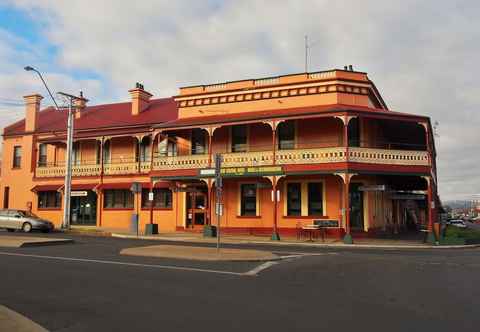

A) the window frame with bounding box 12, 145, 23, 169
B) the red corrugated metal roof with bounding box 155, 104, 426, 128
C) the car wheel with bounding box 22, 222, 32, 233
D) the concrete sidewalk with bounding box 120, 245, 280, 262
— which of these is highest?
the red corrugated metal roof with bounding box 155, 104, 426, 128

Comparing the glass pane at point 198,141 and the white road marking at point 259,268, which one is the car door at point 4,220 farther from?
the white road marking at point 259,268

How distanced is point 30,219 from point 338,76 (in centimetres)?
1900

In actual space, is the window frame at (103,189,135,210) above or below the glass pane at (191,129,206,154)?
below

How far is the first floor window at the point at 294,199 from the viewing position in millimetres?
26781

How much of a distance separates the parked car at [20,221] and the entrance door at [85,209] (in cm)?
564

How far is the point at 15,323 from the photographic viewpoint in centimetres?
650

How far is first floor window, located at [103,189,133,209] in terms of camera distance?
32562 millimetres

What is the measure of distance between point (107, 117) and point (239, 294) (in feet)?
96.1

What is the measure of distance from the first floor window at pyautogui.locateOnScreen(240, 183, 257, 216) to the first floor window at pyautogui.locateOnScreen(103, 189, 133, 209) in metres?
8.41

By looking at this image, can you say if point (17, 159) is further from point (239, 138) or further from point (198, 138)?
point (239, 138)

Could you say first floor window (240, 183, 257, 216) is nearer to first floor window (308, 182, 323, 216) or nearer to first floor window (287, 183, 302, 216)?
first floor window (287, 183, 302, 216)

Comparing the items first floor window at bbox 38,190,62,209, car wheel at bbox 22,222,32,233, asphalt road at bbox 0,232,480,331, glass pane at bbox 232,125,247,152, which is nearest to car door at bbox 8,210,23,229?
car wheel at bbox 22,222,32,233

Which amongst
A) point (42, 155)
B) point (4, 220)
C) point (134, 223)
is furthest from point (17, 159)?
point (134, 223)

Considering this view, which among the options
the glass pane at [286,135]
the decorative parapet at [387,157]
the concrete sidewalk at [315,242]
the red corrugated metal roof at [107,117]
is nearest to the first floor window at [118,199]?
the red corrugated metal roof at [107,117]
